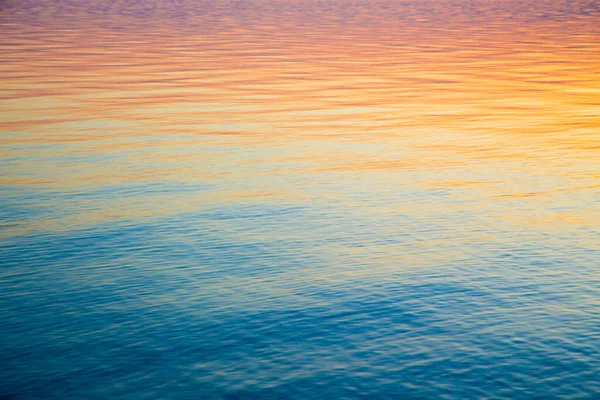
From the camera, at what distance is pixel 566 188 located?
1085 centimetres

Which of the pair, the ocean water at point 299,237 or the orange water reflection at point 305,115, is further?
the orange water reflection at point 305,115

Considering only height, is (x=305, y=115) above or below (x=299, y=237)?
above

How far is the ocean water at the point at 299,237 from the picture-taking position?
6.44 metres

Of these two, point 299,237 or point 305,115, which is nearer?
point 299,237

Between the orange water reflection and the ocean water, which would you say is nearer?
the ocean water

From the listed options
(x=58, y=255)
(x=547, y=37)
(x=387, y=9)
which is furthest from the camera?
(x=387, y=9)

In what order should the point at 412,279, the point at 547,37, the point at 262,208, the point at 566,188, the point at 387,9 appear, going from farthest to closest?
the point at 387,9 → the point at 547,37 → the point at 566,188 → the point at 262,208 → the point at 412,279

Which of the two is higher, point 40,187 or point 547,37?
point 547,37

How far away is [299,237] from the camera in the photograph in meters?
9.15

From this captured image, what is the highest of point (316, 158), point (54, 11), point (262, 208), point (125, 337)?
point (54, 11)

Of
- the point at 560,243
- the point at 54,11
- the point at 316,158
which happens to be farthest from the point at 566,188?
the point at 54,11

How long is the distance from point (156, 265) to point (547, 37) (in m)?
26.2

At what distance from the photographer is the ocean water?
6.44 m

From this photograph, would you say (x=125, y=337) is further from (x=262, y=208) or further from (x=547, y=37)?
(x=547, y=37)
